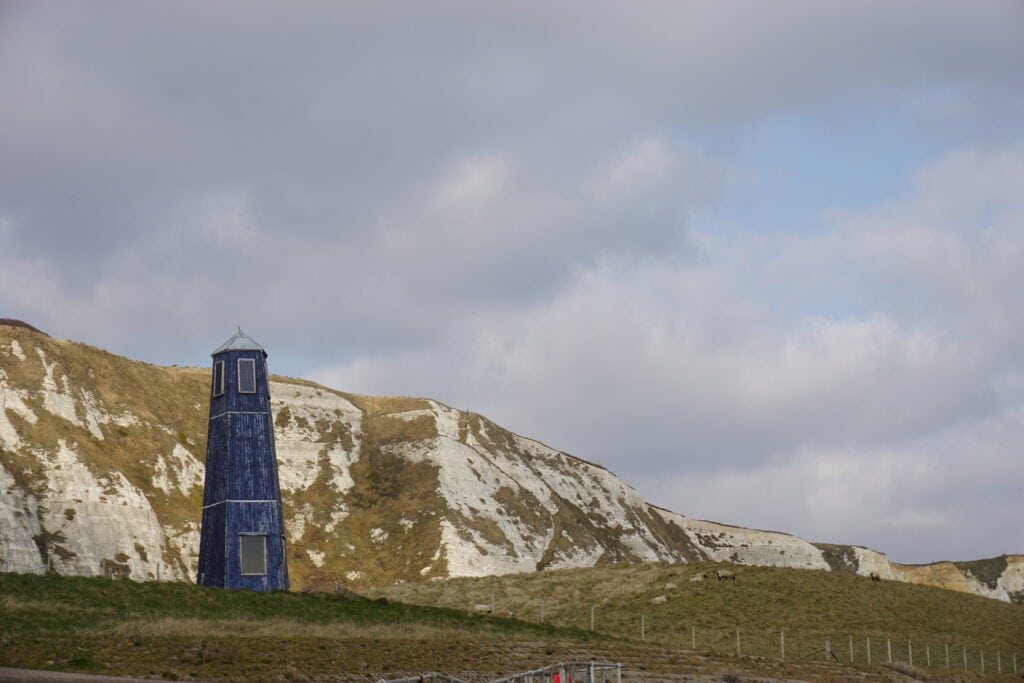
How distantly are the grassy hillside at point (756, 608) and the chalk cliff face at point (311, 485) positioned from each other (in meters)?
20.8

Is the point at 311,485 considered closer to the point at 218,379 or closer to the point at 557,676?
the point at 218,379

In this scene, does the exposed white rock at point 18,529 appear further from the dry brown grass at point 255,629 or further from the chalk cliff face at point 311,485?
the dry brown grass at point 255,629

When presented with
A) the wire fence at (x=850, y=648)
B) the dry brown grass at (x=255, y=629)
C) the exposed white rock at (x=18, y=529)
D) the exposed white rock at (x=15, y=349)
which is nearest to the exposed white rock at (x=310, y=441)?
Answer: the exposed white rock at (x=15, y=349)

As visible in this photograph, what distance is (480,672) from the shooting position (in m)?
34.8

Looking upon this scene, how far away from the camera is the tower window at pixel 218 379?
184ft

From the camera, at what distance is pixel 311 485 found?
11819 centimetres

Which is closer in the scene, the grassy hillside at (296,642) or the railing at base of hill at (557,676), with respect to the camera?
the railing at base of hill at (557,676)

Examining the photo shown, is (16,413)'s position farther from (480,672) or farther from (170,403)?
(480,672)

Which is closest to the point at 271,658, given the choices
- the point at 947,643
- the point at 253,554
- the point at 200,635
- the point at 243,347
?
the point at 200,635

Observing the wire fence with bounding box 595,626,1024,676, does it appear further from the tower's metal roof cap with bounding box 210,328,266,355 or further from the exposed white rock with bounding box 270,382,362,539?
the exposed white rock with bounding box 270,382,362,539

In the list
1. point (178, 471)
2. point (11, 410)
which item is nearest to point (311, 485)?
point (178, 471)

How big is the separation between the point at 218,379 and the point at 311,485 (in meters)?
63.4

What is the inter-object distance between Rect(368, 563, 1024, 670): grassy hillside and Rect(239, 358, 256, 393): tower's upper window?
21649 mm

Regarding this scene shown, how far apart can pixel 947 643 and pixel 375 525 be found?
61098mm
